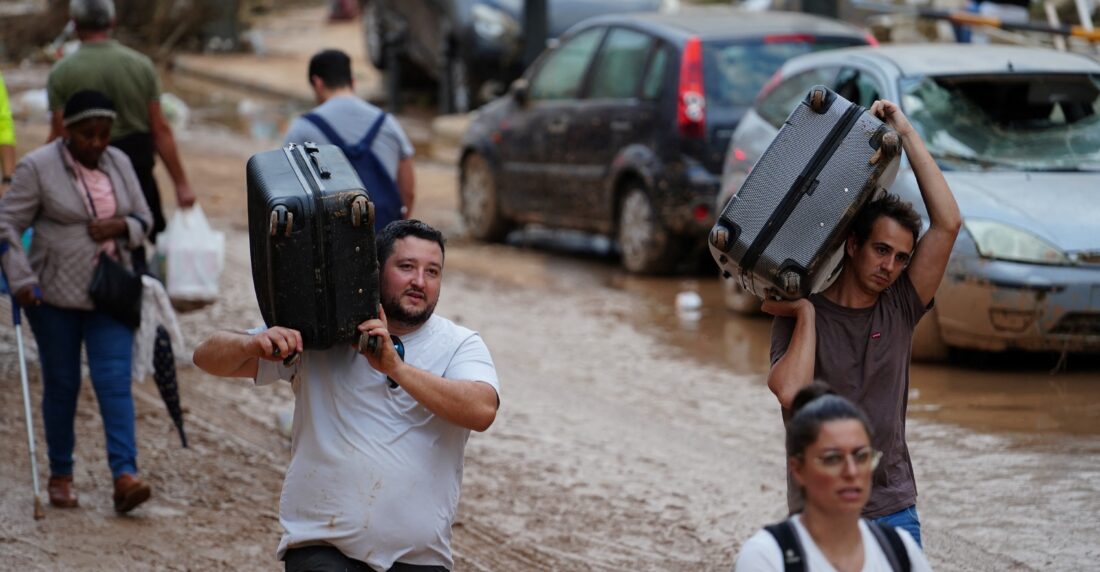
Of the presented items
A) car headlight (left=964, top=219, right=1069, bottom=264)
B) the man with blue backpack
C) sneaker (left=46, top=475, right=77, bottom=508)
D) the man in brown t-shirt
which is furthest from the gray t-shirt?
the man in brown t-shirt

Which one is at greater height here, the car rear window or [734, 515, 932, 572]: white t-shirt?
[734, 515, 932, 572]: white t-shirt

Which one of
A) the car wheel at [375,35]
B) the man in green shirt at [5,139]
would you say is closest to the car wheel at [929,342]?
the man in green shirt at [5,139]

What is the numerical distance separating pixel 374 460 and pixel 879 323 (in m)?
1.37

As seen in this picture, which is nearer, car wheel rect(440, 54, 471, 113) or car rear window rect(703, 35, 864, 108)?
car rear window rect(703, 35, 864, 108)

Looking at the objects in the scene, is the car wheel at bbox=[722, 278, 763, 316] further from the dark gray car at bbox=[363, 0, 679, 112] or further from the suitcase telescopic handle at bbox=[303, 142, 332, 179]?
the dark gray car at bbox=[363, 0, 679, 112]

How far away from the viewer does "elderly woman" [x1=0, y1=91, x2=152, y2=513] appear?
641 centimetres

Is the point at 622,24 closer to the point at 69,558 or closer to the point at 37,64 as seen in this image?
the point at 69,558

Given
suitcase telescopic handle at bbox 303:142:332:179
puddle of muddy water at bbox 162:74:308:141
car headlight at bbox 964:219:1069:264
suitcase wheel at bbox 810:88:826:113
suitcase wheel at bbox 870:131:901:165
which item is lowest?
puddle of muddy water at bbox 162:74:308:141

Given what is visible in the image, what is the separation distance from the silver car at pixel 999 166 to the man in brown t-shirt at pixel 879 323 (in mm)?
3561

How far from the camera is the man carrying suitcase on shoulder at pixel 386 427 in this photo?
3.92 metres

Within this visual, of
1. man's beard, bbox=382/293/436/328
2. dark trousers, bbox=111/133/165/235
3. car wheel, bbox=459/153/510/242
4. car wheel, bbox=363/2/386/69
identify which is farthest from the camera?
car wheel, bbox=363/2/386/69

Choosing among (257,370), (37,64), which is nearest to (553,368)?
(257,370)

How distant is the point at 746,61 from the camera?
441 inches

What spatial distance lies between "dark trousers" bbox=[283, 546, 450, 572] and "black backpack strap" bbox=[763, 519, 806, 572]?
1.12 m
